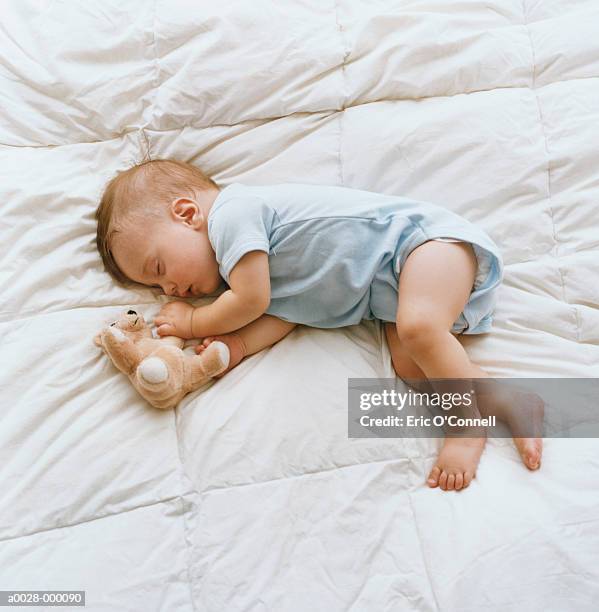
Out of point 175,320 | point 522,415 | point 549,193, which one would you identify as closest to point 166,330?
point 175,320

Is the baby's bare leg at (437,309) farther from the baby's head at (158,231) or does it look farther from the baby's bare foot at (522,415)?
the baby's head at (158,231)

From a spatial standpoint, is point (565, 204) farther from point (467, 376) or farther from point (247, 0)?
point (247, 0)

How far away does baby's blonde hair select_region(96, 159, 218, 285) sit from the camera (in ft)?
3.84

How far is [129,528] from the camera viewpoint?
97cm

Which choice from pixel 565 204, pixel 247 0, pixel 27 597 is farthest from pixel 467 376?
pixel 247 0

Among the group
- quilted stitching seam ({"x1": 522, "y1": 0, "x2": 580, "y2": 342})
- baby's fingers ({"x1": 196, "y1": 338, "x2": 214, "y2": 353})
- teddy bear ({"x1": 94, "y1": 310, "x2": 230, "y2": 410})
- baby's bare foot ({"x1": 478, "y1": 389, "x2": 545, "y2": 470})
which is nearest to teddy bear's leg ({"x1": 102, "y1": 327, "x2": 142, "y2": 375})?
teddy bear ({"x1": 94, "y1": 310, "x2": 230, "y2": 410})

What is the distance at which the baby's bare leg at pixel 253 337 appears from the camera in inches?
45.1

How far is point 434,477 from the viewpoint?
1016 millimetres

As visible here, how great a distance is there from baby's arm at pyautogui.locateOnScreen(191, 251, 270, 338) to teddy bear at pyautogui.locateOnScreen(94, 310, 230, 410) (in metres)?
0.05

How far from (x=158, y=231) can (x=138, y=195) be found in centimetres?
8

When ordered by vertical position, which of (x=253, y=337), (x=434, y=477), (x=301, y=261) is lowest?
(x=434, y=477)

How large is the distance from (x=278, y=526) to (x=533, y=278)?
1.98 feet

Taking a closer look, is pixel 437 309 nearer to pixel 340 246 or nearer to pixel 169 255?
pixel 340 246

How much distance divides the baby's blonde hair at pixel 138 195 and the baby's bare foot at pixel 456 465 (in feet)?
2.00
